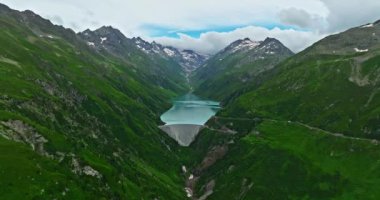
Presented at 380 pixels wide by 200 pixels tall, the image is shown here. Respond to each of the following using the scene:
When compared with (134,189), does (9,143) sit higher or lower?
higher

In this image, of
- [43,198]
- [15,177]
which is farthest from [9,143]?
[43,198]

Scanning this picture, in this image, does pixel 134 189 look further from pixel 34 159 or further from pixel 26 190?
pixel 26 190

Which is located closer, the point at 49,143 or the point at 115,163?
the point at 49,143

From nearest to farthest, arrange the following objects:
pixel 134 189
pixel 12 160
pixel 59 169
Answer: pixel 12 160 → pixel 59 169 → pixel 134 189

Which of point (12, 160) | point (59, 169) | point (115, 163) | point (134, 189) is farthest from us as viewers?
point (115, 163)

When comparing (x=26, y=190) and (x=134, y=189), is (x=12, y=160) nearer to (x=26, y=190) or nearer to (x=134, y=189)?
(x=26, y=190)

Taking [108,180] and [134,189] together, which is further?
[134,189]

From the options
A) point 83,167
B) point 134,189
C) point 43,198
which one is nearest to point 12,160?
point 43,198

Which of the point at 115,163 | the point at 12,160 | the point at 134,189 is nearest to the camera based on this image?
the point at 12,160

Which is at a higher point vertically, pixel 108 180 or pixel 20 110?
pixel 20 110
